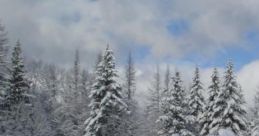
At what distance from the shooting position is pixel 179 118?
138 feet

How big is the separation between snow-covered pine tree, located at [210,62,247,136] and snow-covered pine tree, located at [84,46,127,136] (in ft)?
32.2

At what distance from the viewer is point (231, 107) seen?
39750 mm

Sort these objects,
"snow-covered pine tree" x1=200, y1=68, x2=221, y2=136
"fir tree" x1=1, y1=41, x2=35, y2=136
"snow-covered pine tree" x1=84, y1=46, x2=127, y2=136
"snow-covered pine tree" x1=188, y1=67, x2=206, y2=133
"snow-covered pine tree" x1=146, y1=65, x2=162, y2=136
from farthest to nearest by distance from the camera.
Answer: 1. "snow-covered pine tree" x1=146, y1=65, x2=162, y2=136
2. "snow-covered pine tree" x1=188, y1=67, x2=206, y2=133
3. "fir tree" x1=1, y1=41, x2=35, y2=136
4. "snow-covered pine tree" x1=200, y1=68, x2=221, y2=136
5. "snow-covered pine tree" x1=84, y1=46, x2=127, y2=136

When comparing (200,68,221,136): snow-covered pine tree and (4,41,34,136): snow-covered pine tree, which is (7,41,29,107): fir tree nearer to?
(4,41,34,136): snow-covered pine tree

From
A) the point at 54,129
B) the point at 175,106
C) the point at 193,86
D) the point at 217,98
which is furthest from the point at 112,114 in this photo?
the point at 54,129

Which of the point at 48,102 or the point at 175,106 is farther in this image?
the point at 48,102

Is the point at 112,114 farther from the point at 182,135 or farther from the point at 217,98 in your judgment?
the point at 217,98

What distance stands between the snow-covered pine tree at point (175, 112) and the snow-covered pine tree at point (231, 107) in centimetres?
332

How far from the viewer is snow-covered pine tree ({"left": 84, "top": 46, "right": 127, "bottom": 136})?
3719 centimetres

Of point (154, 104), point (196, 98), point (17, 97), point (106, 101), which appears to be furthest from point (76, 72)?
point (106, 101)

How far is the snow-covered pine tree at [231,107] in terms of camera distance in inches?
1561

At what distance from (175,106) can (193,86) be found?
8.07 meters

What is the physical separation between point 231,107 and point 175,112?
18.1 ft

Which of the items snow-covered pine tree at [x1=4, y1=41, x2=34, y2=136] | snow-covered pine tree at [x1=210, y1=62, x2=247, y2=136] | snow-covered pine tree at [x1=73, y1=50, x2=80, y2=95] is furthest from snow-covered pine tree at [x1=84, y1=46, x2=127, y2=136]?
snow-covered pine tree at [x1=73, y1=50, x2=80, y2=95]
